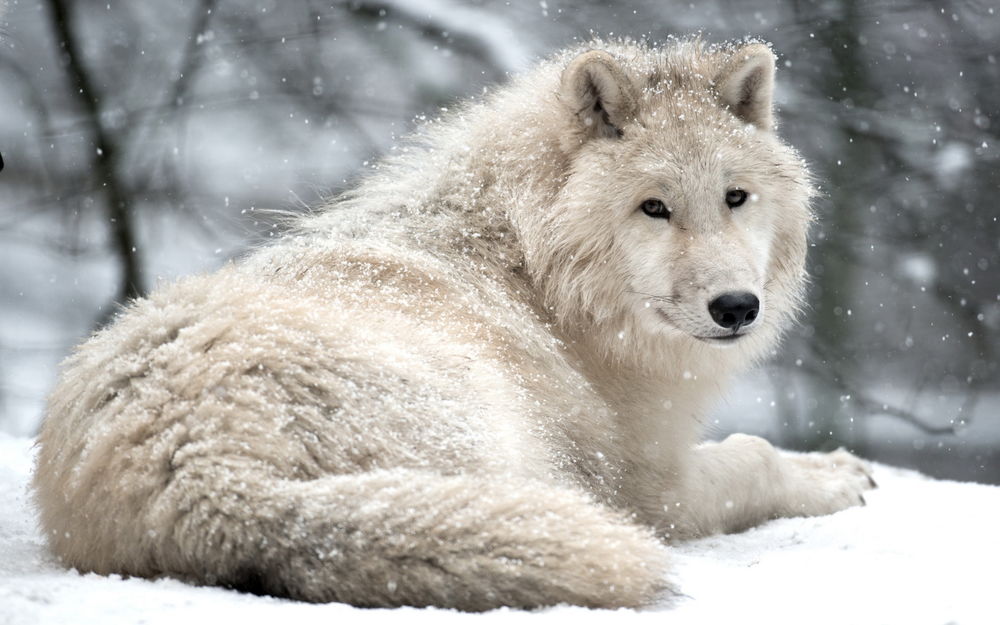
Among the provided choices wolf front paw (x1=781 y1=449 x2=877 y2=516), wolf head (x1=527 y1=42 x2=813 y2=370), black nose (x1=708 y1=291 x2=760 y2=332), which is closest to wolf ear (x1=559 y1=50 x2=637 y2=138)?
wolf head (x1=527 y1=42 x2=813 y2=370)

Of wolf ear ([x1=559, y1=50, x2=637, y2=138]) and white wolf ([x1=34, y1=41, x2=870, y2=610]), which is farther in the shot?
wolf ear ([x1=559, y1=50, x2=637, y2=138])

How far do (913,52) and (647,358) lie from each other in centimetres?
620

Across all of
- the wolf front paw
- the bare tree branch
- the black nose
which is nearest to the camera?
the black nose

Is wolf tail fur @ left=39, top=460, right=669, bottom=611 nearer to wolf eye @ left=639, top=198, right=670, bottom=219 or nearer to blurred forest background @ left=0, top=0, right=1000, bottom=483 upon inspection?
wolf eye @ left=639, top=198, right=670, bottom=219

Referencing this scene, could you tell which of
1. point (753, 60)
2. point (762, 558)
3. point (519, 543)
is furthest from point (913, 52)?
point (519, 543)

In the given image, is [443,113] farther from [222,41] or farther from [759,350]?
[222,41]

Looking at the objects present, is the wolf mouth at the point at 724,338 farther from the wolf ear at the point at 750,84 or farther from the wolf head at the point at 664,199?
the wolf ear at the point at 750,84

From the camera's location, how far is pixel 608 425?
3.49m

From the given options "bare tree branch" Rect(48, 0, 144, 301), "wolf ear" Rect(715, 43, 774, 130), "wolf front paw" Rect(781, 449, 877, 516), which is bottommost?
"wolf front paw" Rect(781, 449, 877, 516)

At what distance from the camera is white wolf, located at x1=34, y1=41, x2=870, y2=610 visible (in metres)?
2.16

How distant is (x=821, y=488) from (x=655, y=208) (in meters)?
1.38

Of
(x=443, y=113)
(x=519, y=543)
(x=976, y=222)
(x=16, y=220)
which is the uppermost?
(x=443, y=113)

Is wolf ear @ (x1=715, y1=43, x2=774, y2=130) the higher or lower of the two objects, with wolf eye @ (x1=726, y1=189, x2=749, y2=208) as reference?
higher

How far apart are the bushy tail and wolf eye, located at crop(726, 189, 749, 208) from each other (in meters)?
1.63
